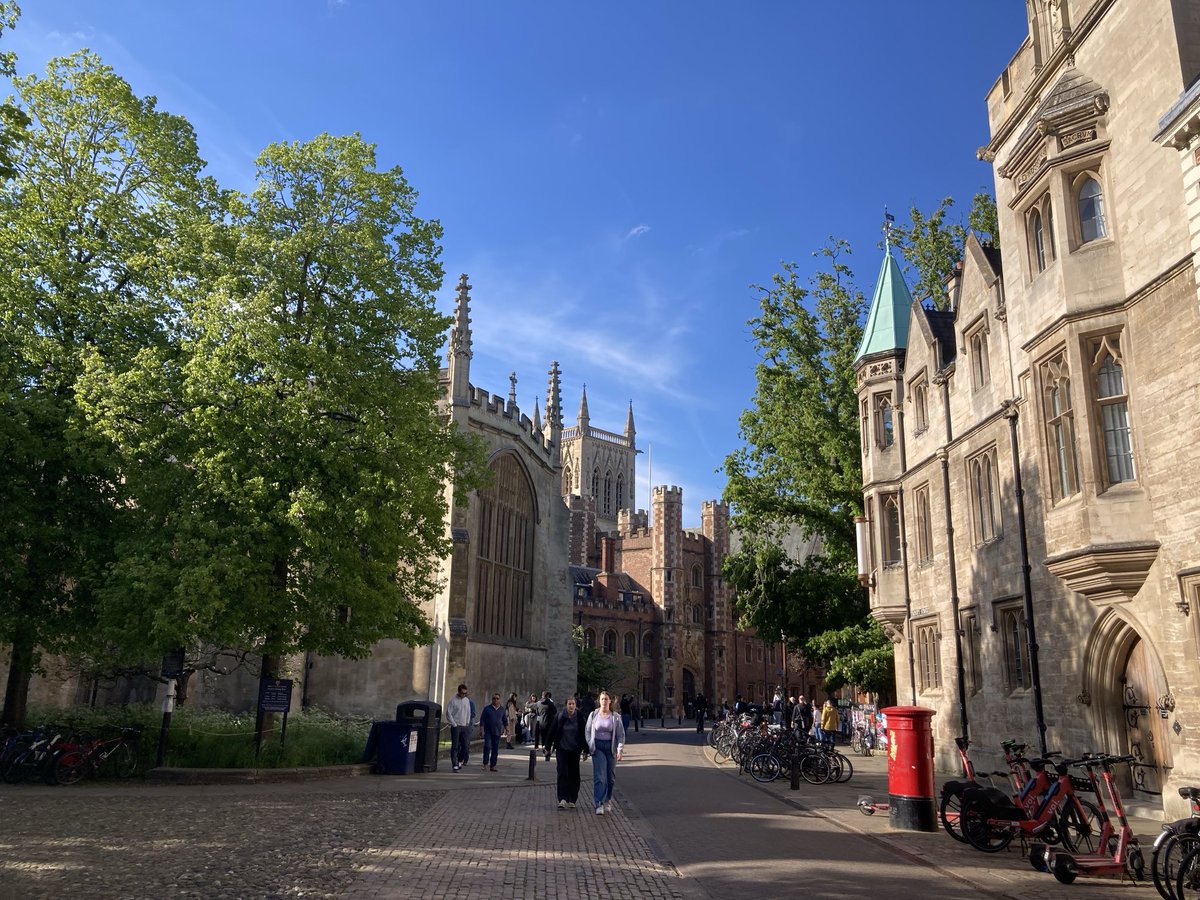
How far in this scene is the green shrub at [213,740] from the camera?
15070 mm

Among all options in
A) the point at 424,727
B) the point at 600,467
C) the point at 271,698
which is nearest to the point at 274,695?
the point at 271,698

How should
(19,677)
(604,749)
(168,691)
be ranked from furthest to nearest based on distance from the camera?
1. (19,677)
2. (168,691)
3. (604,749)

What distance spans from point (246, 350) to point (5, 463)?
13.4 feet

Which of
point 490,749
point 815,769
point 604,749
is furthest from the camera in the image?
point 490,749

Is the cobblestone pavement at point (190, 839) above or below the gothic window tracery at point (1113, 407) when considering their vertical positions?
below

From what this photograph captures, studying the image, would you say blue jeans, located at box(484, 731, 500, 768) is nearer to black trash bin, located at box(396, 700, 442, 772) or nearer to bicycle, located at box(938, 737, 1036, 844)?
black trash bin, located at box(396, 700, 442, 772)

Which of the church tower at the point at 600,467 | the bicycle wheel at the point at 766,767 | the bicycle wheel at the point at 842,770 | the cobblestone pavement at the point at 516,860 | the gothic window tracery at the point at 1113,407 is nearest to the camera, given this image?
the cobblestone pavement at the point at 516,860

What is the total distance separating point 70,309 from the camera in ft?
50.2

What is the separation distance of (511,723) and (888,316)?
16.7m

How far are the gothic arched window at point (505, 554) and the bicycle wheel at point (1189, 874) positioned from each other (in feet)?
81.0

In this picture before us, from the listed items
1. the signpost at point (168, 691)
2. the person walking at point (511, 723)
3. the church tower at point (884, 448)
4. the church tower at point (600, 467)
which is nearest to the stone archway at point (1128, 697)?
the church tower at point (884, 448)

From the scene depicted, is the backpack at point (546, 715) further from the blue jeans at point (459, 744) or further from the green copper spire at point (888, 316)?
the green copper spire at point (888, 316)

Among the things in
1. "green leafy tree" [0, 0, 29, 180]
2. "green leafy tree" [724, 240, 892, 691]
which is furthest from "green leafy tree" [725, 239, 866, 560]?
"green leafy tree" [0, 0, 29, 180]

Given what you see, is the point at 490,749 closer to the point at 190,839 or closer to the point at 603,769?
the point at 603,769
